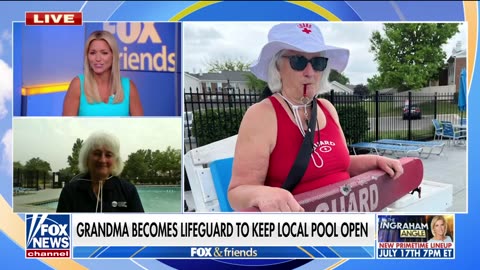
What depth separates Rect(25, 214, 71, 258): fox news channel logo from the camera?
307cm

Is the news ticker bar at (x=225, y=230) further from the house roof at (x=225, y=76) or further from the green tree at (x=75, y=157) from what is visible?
the house roof at (x=225, y=76)

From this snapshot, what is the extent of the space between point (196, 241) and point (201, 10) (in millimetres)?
1399

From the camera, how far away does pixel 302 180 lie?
2947 millimetres

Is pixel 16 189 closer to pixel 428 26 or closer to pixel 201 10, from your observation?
pixel 201 10

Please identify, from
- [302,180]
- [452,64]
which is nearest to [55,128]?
[302,180]

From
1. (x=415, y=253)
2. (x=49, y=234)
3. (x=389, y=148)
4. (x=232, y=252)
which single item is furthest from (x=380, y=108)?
(x=49, y=234)

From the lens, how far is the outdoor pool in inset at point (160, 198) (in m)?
3.01

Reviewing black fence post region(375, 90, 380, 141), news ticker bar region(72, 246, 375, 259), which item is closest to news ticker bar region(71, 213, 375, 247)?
news ticker bar region(72, 246, 375, 259)

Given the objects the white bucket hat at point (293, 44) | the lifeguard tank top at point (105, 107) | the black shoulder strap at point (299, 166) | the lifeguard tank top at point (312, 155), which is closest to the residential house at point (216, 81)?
the white bucket hat at point (293, 44)

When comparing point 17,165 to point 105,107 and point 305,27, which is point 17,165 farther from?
point 305,27

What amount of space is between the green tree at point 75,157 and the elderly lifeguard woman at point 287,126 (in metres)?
0.94

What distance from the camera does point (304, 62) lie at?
2.99 meters

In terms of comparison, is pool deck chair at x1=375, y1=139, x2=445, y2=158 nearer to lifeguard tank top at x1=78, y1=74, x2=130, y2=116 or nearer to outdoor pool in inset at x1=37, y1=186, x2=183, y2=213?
outdoor pool in inset at x1=37, y1=186, x2=183, y2=213

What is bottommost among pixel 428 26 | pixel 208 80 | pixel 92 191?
pixel 92 191
